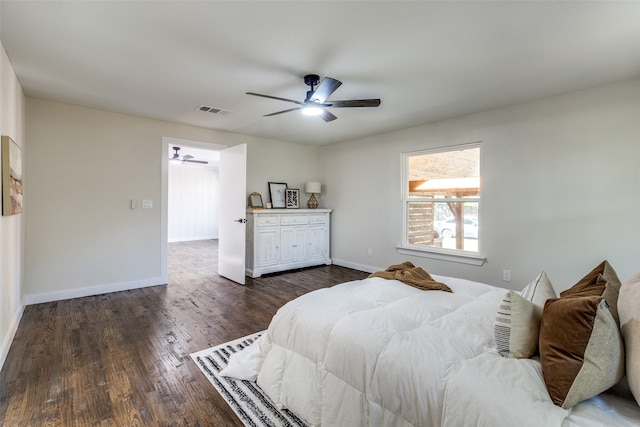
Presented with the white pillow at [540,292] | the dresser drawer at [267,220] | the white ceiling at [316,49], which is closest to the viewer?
the white pillow at [540,292]

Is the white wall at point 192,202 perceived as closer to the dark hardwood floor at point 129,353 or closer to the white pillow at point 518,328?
the dark hardwood floor at point 129,353

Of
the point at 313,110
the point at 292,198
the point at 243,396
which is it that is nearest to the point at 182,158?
the point at 292,198

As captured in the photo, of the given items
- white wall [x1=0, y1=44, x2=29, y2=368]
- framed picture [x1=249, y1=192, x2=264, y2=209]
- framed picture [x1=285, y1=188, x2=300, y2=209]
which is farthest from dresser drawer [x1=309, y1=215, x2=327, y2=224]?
white wall [x1=0, y1=44, x2=29, y2=368]

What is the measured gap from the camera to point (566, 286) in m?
3.21

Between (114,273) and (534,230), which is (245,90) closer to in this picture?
(114,273)

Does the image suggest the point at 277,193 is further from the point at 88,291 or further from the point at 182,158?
the point at 182,158

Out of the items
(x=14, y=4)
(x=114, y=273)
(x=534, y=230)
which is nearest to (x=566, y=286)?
(x=534, y=230)

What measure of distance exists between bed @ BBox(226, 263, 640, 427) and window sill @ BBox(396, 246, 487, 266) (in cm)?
190

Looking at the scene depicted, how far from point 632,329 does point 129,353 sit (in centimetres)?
303

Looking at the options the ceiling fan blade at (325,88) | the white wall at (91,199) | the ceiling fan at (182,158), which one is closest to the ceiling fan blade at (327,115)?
the ceiling fan blade at (325,88)

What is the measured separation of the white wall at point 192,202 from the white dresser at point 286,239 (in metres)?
5.10

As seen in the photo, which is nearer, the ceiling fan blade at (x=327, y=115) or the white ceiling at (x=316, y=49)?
the white ceiling at (x=316, y=49)

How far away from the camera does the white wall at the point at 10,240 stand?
229cm

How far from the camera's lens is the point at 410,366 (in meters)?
1.24
